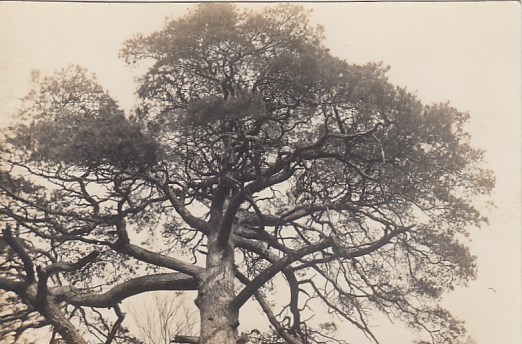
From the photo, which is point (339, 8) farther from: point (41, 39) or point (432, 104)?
point (41, 39)

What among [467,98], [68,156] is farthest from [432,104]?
[68,156]

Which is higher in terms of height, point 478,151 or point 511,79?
point 511,79

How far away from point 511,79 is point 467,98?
1.51 ft

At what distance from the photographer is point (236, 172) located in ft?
19.6

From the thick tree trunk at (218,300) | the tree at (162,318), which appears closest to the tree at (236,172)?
the thick tree trunk at (218,300)

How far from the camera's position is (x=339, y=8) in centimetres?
554

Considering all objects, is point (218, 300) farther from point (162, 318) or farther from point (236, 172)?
point (162, 318)

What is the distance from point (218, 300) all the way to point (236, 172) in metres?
1.39

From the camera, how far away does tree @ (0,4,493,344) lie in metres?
5.57

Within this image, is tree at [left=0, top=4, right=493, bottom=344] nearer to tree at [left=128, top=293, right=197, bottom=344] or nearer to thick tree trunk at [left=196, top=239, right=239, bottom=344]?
thick tree trunk at [left=196, top=239, right=239, bottom=344]

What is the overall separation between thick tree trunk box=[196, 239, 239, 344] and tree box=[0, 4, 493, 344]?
2 centimetres

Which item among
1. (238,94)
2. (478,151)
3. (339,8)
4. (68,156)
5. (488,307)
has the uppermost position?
(339,8)

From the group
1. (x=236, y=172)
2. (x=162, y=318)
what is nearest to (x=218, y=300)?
(x=236, y=172)

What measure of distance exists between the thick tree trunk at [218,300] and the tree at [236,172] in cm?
2
